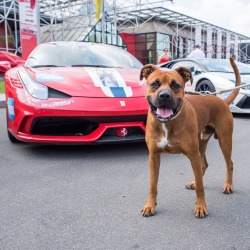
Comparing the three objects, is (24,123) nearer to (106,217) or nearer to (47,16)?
(106,217)

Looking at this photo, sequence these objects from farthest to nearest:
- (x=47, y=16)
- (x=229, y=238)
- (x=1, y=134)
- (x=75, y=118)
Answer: (x=47, y=16) → (x=1, y=134) → (x=75, y=118) → (x=229, y=238)

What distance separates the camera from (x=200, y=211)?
91.0 inches

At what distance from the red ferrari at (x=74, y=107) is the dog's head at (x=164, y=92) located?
126 centimetres

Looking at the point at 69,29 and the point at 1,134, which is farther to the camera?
the point at 69,29

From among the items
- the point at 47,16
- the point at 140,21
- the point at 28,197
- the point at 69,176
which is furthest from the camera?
the point at 140,21

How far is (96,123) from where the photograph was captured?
11.9 feet

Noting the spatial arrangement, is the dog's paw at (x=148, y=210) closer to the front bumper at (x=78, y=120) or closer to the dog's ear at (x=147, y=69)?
the dog's ear at (x=147, y=69)

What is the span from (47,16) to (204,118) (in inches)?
849

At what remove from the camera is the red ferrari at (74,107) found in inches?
139

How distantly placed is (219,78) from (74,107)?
4.13m

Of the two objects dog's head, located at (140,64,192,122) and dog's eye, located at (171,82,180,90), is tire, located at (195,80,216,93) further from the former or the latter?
dog's eye, located at (171,82,180,90)

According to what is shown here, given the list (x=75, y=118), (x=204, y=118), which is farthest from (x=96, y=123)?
(x=204, y=118)

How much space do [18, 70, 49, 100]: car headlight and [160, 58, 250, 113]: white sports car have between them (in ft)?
12.8

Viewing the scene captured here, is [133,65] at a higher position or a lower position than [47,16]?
lower
